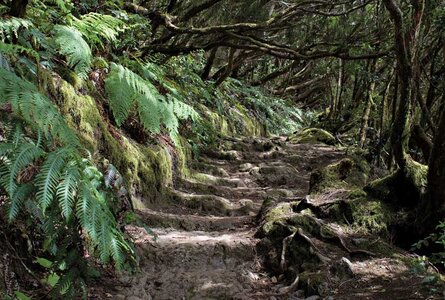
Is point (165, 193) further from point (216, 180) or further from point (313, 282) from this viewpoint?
point (313, 282)

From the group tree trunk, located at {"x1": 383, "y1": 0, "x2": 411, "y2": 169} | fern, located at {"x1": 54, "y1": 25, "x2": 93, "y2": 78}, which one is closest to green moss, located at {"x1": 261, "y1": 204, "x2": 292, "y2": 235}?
tree trunk, located at {"x1": 383, "y1": 0, "x2": 411, "y2": 169}

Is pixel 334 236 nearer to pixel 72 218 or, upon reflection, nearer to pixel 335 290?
pixel 335 290

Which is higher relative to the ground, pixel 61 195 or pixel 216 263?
pixel 61 195

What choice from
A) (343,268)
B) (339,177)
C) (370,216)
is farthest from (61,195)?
(339,177)

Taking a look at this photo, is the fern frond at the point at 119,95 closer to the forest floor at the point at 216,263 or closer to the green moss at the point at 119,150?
the green moss at the point at 119,150

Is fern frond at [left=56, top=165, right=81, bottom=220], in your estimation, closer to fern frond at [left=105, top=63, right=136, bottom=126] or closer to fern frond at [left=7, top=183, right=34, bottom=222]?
fern frond at [left=7, top=183, right=34, bottom=222]

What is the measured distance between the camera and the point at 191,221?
197 inches

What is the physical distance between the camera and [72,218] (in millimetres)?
2207

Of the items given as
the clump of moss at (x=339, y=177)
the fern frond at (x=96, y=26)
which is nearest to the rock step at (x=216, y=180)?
the clump of moss at (x=339, y=177)

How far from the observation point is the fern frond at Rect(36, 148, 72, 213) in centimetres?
189

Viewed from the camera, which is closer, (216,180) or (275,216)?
(275,216)

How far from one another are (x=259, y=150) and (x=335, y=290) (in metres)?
6.79

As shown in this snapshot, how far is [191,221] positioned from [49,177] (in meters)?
3.20

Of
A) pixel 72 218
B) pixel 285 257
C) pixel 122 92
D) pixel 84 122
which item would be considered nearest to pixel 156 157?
pixel 84 122
